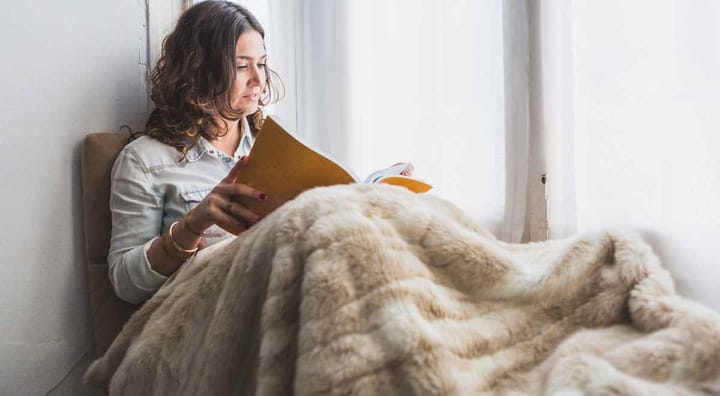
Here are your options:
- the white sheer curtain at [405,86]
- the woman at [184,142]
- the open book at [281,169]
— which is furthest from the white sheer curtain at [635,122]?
the open book at [281,169]

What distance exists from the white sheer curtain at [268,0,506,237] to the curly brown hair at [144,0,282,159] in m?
0.40

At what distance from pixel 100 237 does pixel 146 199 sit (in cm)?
12

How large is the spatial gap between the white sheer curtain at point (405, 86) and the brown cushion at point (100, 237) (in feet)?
2.22

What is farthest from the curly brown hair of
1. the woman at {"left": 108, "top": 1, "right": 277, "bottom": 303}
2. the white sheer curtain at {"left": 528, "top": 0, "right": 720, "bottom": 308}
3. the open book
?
the white sheer curtain at {"left": 528, "top": 0, "right": 720, "bottom": 308}

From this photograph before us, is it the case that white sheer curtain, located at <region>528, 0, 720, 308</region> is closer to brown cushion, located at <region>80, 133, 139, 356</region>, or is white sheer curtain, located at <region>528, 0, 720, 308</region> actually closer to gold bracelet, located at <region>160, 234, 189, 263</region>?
gold bracelet, located at <region>160, 234, 189, 263</region>

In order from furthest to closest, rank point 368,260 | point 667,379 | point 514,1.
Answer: point 514,1 → point 368,260 → point 667,379

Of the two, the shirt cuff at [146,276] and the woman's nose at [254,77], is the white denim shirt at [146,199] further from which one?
the woman's nose at [254,77]

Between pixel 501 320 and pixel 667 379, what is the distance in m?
0.19

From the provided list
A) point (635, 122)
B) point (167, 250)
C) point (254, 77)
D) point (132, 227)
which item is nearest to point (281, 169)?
point (167, 250)

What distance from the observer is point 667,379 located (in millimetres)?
561

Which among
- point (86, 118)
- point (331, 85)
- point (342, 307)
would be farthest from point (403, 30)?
point (342, 307)

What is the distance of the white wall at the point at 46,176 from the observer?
3.50 ft

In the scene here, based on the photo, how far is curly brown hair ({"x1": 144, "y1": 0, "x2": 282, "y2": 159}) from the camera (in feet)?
4.22

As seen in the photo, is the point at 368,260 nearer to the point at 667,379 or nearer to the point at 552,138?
the point at 667,379
